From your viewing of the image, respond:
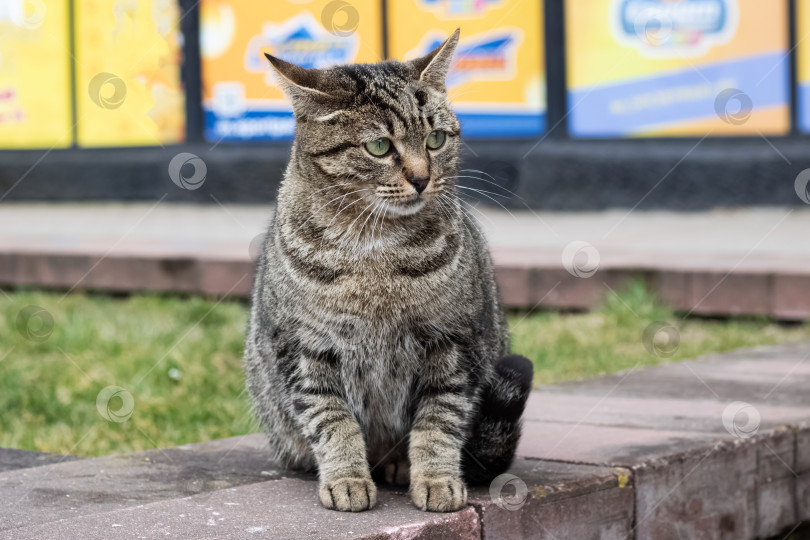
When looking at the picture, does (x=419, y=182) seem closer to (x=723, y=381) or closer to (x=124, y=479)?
(x=124, y=479)

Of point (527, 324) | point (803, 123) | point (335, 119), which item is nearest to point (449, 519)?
point (335, 119)

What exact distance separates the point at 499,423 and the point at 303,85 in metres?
1.00

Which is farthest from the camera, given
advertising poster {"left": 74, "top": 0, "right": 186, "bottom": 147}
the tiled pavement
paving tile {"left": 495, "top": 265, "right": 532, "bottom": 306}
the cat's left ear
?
advertising poster {"left": 74, "top": 0, "right": 186, "bottom": 147}

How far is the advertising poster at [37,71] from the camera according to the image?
43.4 feet

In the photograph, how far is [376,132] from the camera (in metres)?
2.91

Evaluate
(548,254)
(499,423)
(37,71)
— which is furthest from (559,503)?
(37,71)

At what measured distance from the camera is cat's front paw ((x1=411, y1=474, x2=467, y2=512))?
2.84 m

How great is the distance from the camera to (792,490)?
3.72m

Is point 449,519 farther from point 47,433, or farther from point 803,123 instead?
point 803,123

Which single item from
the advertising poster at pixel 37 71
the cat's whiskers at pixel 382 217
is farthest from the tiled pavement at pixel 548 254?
the cat's whiskers at pixel 382 217

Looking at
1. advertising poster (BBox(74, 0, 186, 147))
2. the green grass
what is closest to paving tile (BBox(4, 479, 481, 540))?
the green grass

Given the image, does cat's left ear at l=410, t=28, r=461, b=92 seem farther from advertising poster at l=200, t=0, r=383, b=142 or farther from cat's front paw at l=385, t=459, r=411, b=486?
advertising poster at l=200, t=0, r=383, b=142

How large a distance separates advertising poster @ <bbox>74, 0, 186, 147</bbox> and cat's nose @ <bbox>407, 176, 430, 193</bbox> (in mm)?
9649

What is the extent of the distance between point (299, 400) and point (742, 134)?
7.71m
